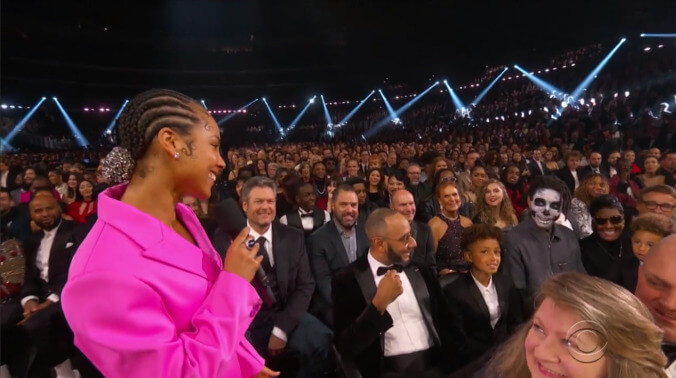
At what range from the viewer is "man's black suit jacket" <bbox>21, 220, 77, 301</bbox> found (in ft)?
11.5

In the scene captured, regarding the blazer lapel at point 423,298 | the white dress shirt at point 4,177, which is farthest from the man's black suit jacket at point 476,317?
the white dress shirt at point 4,177

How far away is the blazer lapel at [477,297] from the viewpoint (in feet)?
8.87

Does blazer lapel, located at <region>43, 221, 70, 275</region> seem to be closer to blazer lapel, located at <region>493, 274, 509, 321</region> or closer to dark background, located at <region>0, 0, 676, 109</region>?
blazer lapel, located at <region>493, 274, 509, 321</region>

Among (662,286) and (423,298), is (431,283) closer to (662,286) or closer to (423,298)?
(423,298)

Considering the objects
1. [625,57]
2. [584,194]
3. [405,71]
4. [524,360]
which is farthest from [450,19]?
[524,360]

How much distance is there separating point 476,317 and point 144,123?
7.27 feet

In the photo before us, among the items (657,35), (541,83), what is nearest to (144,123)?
(657,35)

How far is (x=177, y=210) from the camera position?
4.41 ft

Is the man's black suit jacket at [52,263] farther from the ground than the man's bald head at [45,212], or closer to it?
closer to it

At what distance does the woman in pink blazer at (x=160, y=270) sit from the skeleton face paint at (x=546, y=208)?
2673mm

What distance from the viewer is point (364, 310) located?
94.3 inches

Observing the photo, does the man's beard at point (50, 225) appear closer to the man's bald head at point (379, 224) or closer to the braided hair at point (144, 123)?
the man's bald head at point (379, 224)

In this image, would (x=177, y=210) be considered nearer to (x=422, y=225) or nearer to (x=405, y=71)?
(x=422, y=225)

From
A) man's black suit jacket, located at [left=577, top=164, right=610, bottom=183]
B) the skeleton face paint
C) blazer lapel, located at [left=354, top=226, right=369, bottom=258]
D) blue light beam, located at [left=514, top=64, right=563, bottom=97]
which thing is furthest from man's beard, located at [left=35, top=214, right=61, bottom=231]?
blue light beam, located at [left=514, top=64, right=563, bottom=97]
